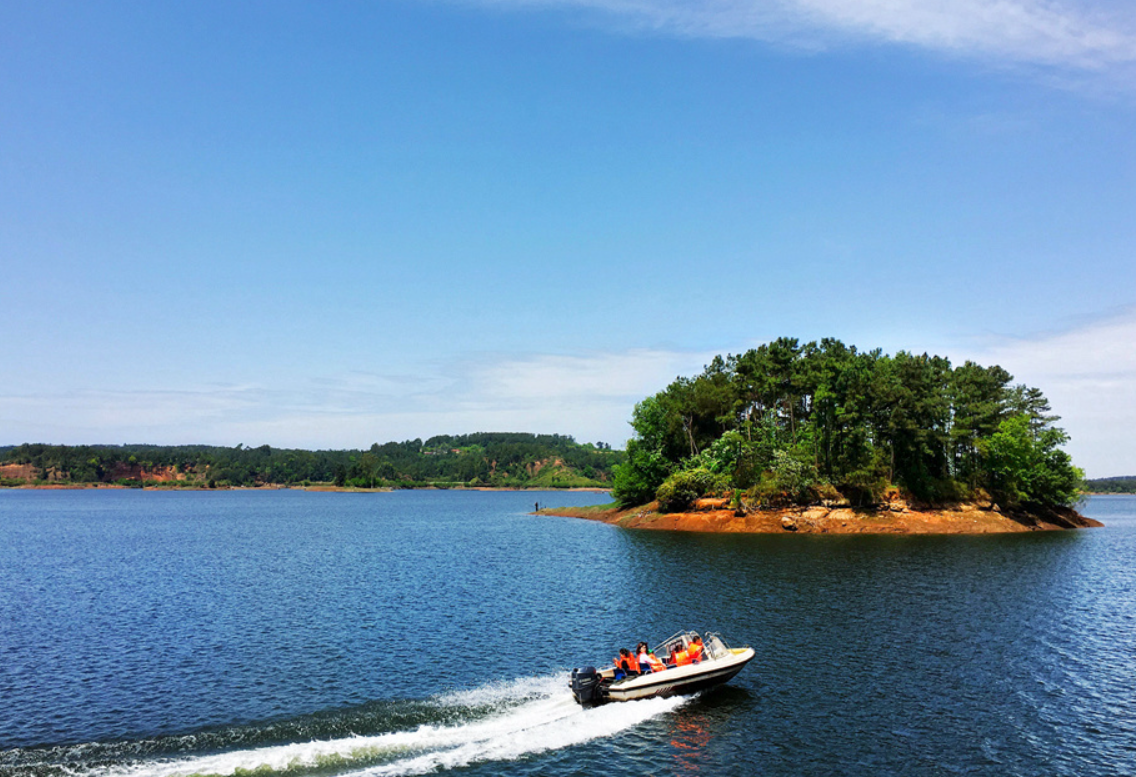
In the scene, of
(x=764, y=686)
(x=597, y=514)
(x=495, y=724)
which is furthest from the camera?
(x=597, y=514)

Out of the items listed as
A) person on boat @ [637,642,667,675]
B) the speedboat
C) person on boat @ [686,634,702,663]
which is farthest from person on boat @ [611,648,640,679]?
person on boat @ [686,634,702,663]

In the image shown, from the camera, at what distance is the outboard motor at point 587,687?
28.8 m

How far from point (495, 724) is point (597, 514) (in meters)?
100

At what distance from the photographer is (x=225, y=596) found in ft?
173

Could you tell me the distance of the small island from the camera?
3718 inches

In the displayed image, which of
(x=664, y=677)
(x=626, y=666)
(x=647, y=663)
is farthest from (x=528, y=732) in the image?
(x=664, y=677)

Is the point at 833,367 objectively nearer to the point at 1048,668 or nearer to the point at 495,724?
the point at 1048,668

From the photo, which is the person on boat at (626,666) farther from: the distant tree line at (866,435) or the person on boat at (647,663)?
the distant tree line at (866,435)

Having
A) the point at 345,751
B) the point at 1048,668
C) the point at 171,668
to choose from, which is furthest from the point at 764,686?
the point at 171,668

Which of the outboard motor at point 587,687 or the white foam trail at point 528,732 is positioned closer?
the white foam trail at point 528,732

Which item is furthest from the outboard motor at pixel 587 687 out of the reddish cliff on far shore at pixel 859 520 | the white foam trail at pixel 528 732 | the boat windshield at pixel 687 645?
the reddish cliff on far shore at pixel 859 520

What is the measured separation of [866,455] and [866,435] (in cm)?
286

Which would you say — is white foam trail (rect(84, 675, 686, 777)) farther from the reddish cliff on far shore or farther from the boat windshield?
the reddish cliff on far shore

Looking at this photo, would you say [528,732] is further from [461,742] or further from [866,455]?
[866,455]
